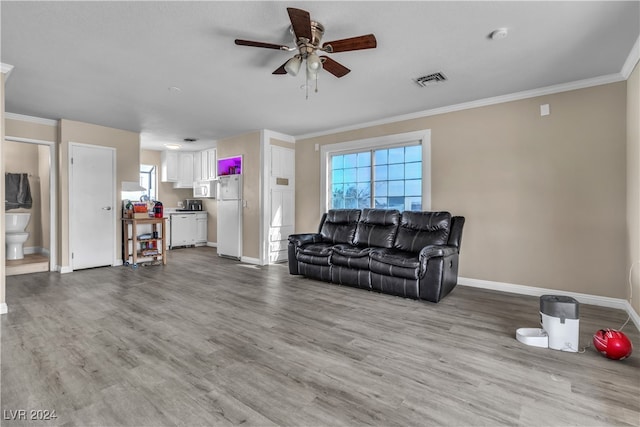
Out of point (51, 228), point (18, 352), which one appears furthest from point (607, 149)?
point (51, 228)

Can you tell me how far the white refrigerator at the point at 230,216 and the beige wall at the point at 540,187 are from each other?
A: 3.65 metres

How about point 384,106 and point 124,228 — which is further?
point 124,228

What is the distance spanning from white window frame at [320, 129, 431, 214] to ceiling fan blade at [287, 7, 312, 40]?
113 inches

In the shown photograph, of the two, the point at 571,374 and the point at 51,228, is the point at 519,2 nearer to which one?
the point at 571,374

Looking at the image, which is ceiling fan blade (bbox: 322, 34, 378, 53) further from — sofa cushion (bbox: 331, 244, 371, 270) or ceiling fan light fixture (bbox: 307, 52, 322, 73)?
sofa cushion (bbox: 331, 244, 371, 270)

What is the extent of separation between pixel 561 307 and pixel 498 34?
2218 millimetres

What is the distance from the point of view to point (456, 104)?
4328 millimetres

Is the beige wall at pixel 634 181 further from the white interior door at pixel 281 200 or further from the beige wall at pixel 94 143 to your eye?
the beige wall at pixel 94 143

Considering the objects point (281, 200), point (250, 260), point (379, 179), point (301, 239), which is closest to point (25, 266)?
point (250, 260)

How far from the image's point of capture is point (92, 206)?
209 inches

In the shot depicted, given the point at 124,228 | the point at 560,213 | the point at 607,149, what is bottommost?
the point at 124,228

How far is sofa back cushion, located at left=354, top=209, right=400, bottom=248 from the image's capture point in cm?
445

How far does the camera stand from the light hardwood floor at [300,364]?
164 cm

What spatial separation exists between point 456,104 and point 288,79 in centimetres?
241
